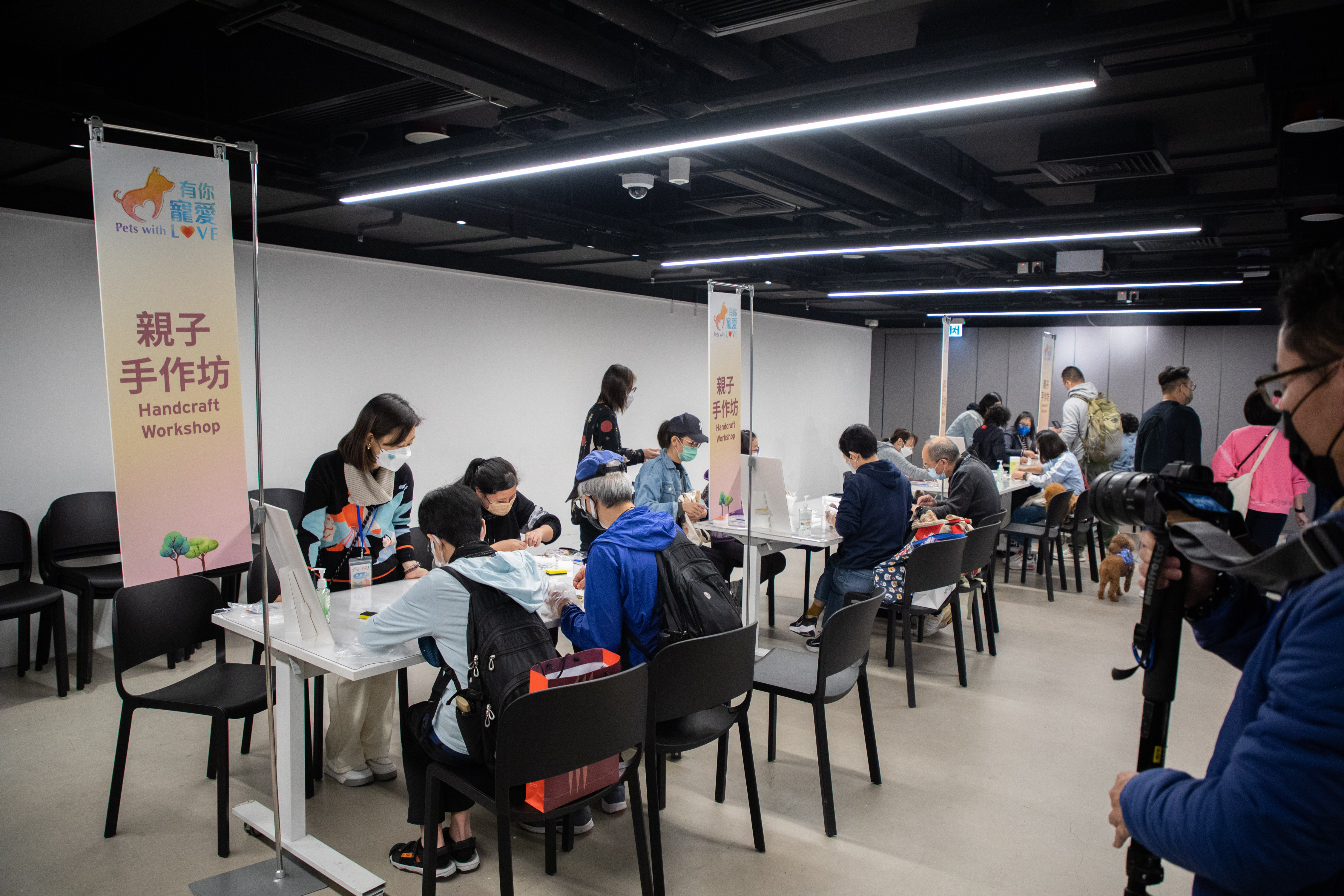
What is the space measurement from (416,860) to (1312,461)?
8.94ft

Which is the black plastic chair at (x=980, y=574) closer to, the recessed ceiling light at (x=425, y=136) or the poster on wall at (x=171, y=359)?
the poster on wall at (x=171, y=359)

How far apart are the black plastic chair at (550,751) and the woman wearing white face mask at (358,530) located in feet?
3.30

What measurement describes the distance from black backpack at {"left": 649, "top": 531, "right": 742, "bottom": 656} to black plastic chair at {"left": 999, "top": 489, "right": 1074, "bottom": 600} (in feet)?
13.9

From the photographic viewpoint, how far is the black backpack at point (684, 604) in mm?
2715

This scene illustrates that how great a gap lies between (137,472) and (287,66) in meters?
2.48

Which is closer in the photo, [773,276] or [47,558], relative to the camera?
[47,558]

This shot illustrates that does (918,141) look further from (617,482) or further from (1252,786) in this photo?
(1252,786)

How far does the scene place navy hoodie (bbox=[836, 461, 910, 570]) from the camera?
4.55m

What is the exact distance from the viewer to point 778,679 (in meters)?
3.13

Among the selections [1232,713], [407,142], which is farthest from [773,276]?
[1232,713]

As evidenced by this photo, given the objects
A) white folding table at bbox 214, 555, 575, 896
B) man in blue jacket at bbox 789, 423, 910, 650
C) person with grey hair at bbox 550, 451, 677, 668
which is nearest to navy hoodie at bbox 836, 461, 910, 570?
man in blue jacket at bbox 789, 423, 910, 650

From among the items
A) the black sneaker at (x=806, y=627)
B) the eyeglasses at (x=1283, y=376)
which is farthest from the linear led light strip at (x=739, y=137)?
the black sneaker at (x=806, y=627)

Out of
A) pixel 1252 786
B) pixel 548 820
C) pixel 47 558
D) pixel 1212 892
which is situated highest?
pixel 1252 786

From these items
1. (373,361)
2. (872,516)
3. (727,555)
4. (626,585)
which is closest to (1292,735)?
(626,585)
